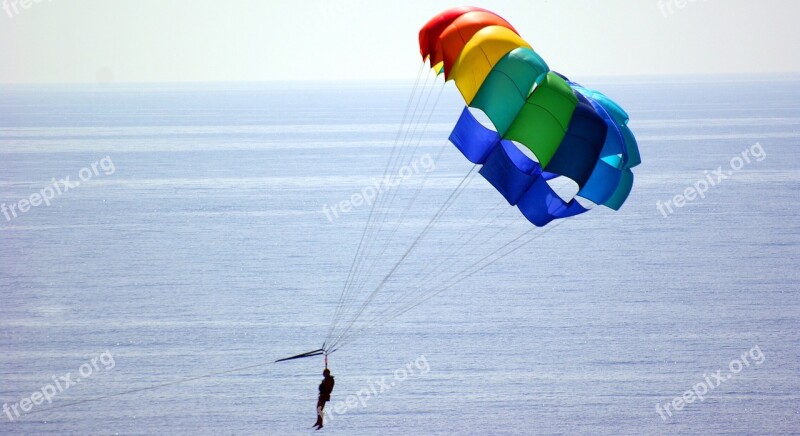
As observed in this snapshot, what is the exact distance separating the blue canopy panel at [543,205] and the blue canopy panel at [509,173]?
0.62ft

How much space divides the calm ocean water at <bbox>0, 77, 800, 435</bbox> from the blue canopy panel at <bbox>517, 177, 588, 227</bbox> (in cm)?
1994

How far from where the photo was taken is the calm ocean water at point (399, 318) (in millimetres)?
46344

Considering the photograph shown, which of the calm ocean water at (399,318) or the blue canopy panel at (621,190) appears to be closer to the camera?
the blue canopy panel at (621,190)

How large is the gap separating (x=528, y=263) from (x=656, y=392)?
88.3 feet

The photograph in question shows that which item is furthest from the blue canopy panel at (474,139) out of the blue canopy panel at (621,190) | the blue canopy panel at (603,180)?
the blue canopy panel at (621,190)

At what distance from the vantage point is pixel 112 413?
153ft

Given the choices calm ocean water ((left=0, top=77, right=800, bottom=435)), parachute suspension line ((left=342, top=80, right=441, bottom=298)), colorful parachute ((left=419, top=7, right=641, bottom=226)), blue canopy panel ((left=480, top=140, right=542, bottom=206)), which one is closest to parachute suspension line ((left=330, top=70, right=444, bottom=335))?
parachute suspension line ((left=342, top=80, right=441, bottom=298))

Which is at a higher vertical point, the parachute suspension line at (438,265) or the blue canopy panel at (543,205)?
the blue canopy panel at (543,205)

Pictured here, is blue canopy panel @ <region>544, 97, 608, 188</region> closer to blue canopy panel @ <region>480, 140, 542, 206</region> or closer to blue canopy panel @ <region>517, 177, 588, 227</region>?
blue canopy panel @ <region>517, 177, 588, 227</region>

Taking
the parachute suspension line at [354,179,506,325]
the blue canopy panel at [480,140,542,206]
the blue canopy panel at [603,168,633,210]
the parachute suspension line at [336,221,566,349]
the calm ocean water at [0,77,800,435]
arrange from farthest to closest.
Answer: the parachute suspension line at [354,179,506,325]
the parachute suspension line at [336,221,566,349]
the calm ocean water at [0,77,800,435]
the blue canopy panel at [480,140,542,206]
the blue canopy panel at [603,168,633,210]

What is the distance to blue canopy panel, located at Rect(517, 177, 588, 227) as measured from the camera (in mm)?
25328

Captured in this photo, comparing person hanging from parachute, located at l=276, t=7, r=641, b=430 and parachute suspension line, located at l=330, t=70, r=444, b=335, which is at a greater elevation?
person hanging from parachute, located at l=276, t=7, r=641, b=430

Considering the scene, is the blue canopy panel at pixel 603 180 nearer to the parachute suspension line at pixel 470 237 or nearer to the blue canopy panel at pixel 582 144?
the blue canopy panel at pixel 582 144

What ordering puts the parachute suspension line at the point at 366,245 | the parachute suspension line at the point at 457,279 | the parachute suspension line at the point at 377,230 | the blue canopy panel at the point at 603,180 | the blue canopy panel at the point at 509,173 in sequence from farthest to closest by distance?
the parachute suspension line at the point at 377,230
the parachute suspension line at the point at 366,245
the parachute suspension line at the point at 457,279
the blue canopy panel at the point at 509,173
the blue canopy panel at the point at 603,180
